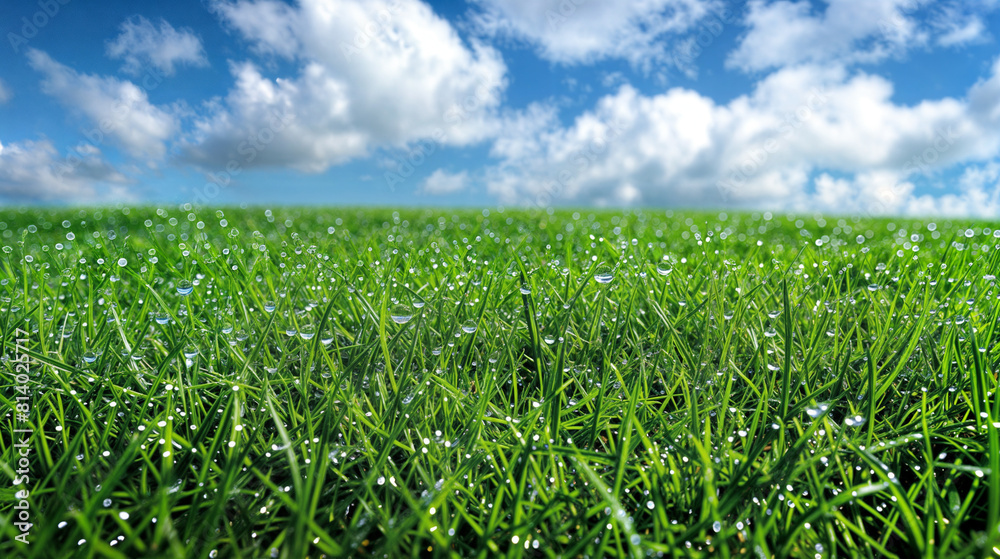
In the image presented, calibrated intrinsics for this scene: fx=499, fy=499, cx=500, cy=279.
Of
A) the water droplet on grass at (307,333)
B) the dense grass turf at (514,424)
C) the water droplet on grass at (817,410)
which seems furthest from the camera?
the water droplet on grass at (307,333)

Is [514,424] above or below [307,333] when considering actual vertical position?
below

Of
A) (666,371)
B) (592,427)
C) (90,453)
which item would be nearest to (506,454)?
(592,427)

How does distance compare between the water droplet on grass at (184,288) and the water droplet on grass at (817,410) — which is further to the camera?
the water droplet on grass at (184,288)

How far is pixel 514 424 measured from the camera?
4.41ft

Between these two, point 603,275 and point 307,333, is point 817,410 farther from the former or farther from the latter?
point 307,333

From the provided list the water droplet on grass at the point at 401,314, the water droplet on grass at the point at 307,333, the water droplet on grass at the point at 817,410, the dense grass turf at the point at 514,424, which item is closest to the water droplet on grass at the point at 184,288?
the dense grass turf at the point at 514,424

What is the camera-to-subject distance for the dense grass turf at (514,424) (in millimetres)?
1075

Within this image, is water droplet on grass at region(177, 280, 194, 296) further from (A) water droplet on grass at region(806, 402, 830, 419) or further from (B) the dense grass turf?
(A) water droplet on grass at region(806, 402, 830, 419)

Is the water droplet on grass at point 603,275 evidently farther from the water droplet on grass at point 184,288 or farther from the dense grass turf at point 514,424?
A: the water droplet on grass at point 184,288

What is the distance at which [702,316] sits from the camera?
1.84 meters

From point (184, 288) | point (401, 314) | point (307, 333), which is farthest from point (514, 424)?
point (184, 288)

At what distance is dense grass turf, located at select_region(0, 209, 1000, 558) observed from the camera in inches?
42.3

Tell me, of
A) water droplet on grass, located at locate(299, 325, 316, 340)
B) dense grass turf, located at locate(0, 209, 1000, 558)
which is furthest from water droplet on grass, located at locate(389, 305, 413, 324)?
water droplet on grass, located at locate(299, 325, 316, 340)

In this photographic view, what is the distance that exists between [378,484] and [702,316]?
127 cm
